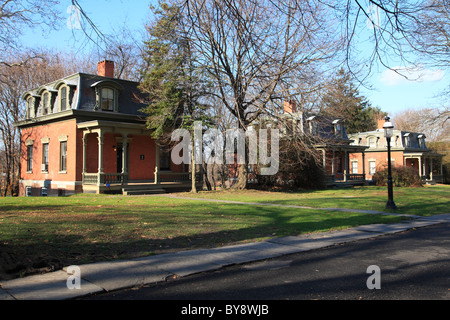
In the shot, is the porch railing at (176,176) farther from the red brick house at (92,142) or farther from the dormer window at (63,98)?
the dormer window at (63,98)

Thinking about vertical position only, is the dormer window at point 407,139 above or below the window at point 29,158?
above

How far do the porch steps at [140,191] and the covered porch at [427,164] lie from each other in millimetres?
35492

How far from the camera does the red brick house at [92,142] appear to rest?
76.0 ft

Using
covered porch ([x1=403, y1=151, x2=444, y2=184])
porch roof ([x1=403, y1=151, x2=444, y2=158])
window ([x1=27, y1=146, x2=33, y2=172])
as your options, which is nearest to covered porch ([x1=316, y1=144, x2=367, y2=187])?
porch roof ([x1=403, y1=151, x2=444, y2=158])

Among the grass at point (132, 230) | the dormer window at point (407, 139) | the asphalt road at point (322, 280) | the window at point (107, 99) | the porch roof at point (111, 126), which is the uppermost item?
the window at point (107, 99)

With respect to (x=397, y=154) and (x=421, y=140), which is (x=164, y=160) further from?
(x=421, y=140)

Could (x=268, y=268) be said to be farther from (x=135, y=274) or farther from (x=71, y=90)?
(x=71, y=90)

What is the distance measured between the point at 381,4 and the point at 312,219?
8218mm

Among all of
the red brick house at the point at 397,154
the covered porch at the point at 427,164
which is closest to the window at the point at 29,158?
the red brick house at the point at 397,154

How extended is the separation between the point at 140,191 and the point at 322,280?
62.5ft

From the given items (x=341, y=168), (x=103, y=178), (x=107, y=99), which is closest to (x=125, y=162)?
A: (x=103, y=178)

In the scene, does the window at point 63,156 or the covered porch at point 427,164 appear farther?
the covered porch at point 427,164

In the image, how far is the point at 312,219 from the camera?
12555 mm

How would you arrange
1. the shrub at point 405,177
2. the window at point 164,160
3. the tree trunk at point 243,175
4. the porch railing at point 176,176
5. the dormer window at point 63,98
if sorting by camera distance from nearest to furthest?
the dormer window at point 63,98 < the tree trunk at point 243,175 < the porch railing at point 176,176 < the window at point 164,160 < the shrub at point 405,177
